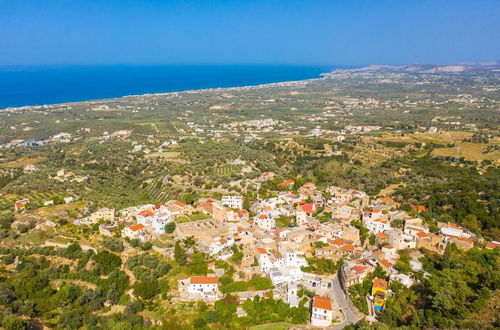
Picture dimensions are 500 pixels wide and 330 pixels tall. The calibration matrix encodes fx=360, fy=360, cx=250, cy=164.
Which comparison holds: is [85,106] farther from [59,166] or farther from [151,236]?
[151,236]

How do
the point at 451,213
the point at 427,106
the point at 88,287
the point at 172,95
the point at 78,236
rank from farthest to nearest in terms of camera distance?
the point at 172,95
the point at 427,106
the point at 451,213
the point at 78,236
the point at 88,287

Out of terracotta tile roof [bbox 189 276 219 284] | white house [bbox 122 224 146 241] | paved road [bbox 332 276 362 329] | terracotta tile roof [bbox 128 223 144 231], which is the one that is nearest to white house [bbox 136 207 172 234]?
terracotta tile roof [bbox 128 223 144 231]

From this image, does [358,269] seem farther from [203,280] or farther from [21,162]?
[21,162]

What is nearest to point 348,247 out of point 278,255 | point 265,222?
point 278,255

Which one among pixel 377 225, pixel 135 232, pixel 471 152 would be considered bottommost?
pixel 471 152

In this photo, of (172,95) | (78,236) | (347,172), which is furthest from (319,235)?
(172,95)

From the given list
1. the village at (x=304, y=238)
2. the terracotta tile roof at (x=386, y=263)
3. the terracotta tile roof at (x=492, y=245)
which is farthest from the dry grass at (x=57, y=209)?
the terracotta tile roof at (x=492, y=245)
